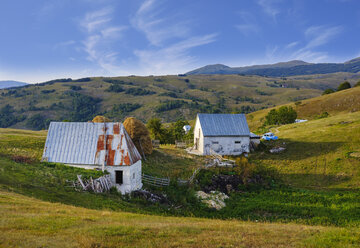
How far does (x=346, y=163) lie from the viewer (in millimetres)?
33469

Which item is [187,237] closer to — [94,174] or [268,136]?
[94,174]

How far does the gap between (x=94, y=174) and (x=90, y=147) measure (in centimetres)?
401

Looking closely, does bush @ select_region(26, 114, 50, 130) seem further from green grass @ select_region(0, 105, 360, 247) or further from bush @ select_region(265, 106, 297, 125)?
green grass @ select_region(0, 105, 360, 247)

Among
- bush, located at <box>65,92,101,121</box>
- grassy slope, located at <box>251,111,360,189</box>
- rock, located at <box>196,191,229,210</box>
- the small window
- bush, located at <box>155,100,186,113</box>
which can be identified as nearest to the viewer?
rock, located at <box>196,191,229,210</box>

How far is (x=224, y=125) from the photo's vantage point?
4375 cm

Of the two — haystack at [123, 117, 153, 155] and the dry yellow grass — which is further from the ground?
haystack at [123, 117, 153, 155]

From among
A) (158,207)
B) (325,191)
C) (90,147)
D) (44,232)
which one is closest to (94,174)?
(90,147)

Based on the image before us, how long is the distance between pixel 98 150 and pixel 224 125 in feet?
78.8

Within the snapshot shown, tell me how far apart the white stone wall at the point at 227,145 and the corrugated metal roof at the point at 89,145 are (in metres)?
18.3

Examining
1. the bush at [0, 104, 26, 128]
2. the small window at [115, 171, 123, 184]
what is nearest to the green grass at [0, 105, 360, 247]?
the small window at [115, 171, 123, 184]

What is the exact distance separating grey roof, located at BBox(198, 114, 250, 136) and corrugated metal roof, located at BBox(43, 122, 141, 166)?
18971mm

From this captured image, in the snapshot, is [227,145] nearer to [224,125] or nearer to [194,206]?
[224,125]

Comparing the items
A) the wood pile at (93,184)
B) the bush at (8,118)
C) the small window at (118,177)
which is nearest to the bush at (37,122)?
the bush at (8,118)

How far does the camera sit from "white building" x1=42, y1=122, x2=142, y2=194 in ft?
78.2
